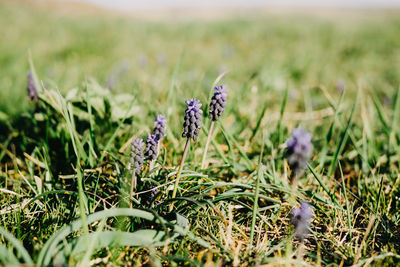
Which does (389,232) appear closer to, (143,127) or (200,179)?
(200,179)

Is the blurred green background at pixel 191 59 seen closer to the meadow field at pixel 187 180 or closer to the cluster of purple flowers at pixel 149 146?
the meadow field at pixel 187 180

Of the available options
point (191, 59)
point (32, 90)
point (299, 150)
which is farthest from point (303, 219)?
point (191, 59)

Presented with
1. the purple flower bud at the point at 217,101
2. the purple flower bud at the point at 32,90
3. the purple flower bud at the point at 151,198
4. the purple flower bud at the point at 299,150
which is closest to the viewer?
the purple flower bud at the point at 299,150

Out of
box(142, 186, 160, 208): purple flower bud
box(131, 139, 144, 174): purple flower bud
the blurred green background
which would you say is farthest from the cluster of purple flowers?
the blurred green background

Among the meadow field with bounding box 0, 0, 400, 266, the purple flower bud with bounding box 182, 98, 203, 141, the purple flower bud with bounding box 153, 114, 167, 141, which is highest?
the purple flower bud with bounding box 182, 98, 203, 141

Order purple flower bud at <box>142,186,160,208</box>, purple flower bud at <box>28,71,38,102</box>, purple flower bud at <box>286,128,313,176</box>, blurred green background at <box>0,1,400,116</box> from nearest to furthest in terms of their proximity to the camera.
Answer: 1. purple flower bud at <box>286,128,313,176</box>
2. purple flower bud at <box>142,186,160,208</box>
3. purple flower bud at <box>28,71,38,102</box>
4. blurred green background at <box>0,1,400,116</box>

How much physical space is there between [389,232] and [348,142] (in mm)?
1413

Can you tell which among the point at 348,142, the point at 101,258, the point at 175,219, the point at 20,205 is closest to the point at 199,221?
the point at 175,219

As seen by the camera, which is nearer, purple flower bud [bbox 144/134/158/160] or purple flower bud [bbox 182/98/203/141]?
purple flower bud [bbox 182/98/203/141]

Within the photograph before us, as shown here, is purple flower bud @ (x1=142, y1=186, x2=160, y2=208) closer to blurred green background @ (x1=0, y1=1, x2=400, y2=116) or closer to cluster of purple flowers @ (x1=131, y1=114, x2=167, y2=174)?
cluster of purple flowers @ (x1=131, y1=114, x2=167, y2=174)

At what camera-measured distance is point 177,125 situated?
2.96 m

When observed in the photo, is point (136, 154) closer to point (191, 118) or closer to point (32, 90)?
point (191, 118)

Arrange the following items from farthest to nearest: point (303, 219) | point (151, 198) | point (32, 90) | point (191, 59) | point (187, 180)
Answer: point (191, 59) < point (32, 90) < point (187, 180) < point (151, 198) < point (303, 219)

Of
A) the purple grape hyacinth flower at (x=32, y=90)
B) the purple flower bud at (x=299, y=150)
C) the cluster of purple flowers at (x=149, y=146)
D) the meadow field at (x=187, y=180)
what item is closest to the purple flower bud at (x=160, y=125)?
the cluster of purple flowers at (x=149, y=146)
